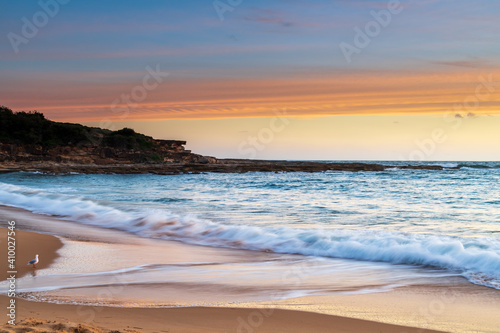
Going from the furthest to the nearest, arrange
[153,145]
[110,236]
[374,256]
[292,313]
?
[153,145] → [110,236] → [374,256] → [292,313]

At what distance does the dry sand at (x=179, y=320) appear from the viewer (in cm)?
420

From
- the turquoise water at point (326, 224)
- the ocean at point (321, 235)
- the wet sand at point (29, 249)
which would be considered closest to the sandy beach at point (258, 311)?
the wet sand at point (29, 249)

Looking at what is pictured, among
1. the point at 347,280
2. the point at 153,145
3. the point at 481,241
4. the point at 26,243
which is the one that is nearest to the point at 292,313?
the point at 347,280

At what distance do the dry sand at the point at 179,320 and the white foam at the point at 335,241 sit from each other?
2940mm

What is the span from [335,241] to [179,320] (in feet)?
17.4

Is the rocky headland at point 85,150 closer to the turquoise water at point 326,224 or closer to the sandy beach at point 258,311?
the turquoise water at point 326,224

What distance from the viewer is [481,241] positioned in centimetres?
881

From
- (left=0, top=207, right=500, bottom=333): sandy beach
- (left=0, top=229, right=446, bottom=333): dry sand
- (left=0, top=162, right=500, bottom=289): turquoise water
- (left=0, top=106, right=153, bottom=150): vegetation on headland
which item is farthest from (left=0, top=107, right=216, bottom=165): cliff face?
(left=0, top=229, right=446, bottom=333): dry sand

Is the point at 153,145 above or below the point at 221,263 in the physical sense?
above

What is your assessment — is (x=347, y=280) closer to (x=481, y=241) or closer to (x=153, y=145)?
(x=481, y=241)

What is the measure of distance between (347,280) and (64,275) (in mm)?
3937

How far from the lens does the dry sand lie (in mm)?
4199

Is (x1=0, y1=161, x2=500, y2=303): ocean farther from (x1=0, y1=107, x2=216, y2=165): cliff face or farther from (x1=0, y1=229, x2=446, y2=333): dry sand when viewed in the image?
(x1=0, y1=107, x2=216, y2=165): cliff face

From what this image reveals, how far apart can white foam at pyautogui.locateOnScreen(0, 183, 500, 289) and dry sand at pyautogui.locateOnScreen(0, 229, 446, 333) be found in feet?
9.64
